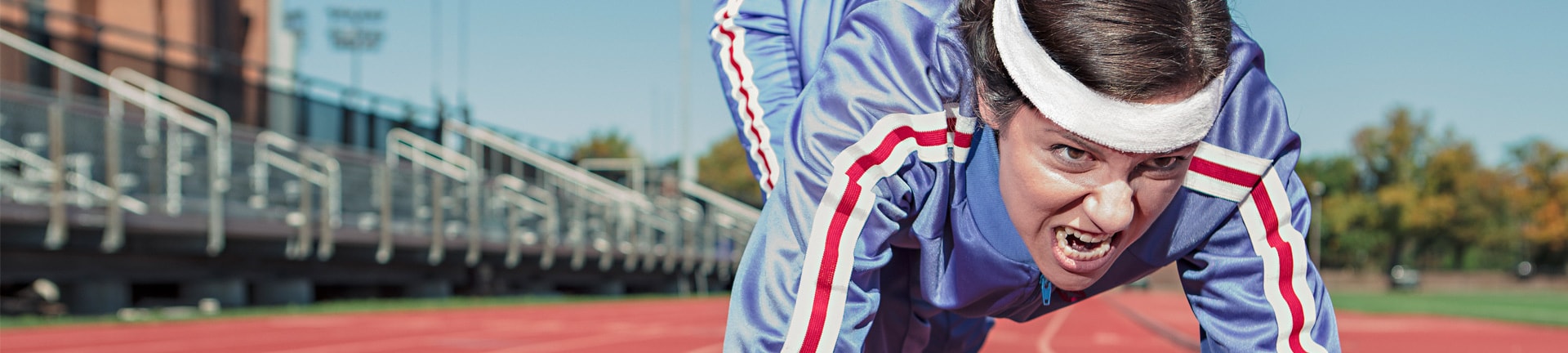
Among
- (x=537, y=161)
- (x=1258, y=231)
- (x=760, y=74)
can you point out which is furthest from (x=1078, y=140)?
(x=537, y=161)

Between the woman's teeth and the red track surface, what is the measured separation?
7.66m

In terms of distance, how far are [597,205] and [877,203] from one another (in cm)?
2060

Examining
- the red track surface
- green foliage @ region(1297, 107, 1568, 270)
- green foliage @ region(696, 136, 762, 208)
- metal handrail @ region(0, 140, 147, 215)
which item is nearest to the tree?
green foliage @ region(1297, 107, 1568, 270)

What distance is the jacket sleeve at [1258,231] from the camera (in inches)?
83.0

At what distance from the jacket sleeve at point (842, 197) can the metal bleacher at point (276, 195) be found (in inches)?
414

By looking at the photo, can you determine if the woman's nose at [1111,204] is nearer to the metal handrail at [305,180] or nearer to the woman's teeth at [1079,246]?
the woman's teeth at [1079,246]

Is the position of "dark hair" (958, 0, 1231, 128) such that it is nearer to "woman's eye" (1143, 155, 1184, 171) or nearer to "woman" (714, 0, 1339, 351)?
"woman" (714, 0, 1339, 351)

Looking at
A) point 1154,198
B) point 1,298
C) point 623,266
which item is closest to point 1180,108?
point 1154,198

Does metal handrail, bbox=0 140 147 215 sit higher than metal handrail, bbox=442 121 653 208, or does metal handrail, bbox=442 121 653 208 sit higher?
metal handrail, bbox=0 140 147 215

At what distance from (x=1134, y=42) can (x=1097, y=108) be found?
4.1 inches

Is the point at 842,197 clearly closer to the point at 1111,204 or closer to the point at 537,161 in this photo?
the point at 1111,204

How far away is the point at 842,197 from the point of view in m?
2.01

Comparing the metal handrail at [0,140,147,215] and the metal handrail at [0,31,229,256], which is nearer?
the metal handrail at [0,140,147,215]

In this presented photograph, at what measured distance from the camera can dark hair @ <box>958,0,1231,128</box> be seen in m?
1.74
